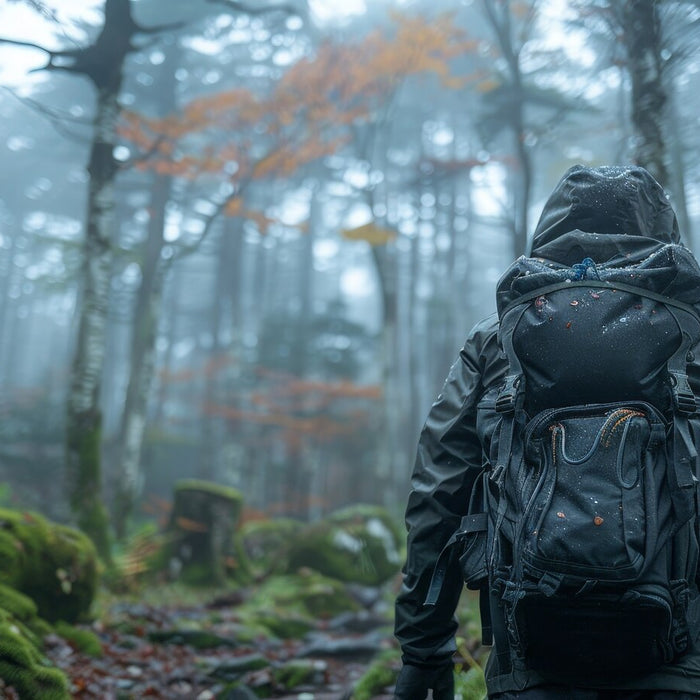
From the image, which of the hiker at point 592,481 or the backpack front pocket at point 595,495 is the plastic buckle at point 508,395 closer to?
the hiker at point 592,481

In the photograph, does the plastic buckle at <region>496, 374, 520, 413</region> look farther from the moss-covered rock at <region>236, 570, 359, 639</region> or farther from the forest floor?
the moss-covered rock at <region>236, 570, 359, 639</region>

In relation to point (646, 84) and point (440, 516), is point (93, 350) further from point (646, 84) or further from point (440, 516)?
point (440, 516)

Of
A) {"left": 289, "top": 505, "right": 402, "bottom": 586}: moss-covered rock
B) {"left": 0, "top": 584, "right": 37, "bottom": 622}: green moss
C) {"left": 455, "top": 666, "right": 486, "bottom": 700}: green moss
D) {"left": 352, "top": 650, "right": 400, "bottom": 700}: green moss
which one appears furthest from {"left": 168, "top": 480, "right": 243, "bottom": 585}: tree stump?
{"left": 455, "top": 666, "right": 486, "bottom": 700}: green moss

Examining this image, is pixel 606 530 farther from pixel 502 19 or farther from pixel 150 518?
pixel 150 518

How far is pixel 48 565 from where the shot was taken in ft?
17.9

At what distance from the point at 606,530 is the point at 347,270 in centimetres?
4288

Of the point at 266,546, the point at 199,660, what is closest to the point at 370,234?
the point at 266,546

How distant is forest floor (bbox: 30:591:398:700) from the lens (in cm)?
487

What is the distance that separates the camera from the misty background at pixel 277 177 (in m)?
8.59

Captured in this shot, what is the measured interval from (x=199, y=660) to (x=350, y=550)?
4.67m

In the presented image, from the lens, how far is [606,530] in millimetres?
1681

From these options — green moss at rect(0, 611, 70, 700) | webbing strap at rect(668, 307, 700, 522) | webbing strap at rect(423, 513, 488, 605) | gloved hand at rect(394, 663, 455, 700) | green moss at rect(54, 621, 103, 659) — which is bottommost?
green moss at rect(54, 621, 103, 659)

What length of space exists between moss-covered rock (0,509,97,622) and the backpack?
14.6ft

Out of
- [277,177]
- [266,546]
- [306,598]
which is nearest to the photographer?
[306,598]
